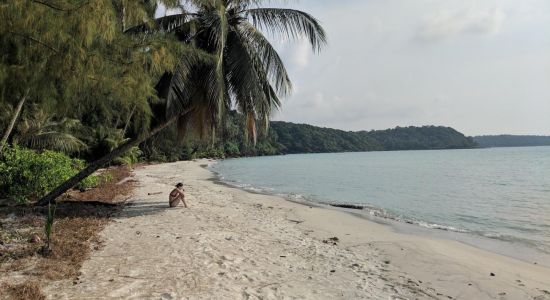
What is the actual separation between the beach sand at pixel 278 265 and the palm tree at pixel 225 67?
3084 mm

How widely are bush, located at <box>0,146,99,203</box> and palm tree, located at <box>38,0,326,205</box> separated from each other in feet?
6.25

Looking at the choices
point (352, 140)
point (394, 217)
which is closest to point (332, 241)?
point (394, 217)

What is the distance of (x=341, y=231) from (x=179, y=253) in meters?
5.41

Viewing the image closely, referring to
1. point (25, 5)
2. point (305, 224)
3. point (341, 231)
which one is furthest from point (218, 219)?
point (25, 5)

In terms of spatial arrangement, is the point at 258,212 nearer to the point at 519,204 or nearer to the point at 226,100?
the point at 226,100

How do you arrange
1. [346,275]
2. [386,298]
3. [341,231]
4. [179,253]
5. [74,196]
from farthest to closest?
[74,196]
[341,231]
[179,253]
[346,275]
[386,298]

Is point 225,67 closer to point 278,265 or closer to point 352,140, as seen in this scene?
point 278,265

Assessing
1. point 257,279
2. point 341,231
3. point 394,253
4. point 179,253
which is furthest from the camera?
point 341,231

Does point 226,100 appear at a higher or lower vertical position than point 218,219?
higher

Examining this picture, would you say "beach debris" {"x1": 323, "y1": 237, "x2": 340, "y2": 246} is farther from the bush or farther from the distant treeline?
the distant treeline

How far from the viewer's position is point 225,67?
1194 centimetres

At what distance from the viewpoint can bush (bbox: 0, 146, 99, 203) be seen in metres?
11.0

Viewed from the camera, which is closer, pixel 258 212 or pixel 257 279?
pixel 257 279

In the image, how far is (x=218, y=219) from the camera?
1126 cm
